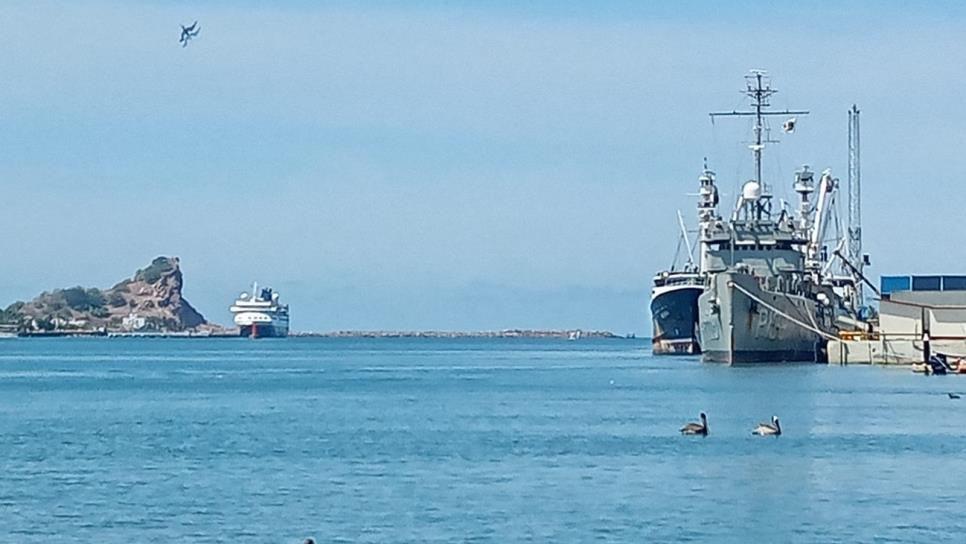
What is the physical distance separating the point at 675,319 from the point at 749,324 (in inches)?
1627

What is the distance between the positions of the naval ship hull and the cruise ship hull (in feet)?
65.7

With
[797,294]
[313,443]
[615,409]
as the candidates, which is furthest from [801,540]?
[797,294]

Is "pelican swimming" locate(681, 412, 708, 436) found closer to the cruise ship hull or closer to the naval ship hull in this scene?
the naval ship hull

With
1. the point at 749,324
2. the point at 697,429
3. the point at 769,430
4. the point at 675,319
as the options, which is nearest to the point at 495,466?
the point at 697,429

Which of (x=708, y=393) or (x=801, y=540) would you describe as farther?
(x=708, y=393)

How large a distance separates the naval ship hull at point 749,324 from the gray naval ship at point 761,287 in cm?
5

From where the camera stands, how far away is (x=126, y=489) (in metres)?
43.2

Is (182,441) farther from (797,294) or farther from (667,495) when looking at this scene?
(797,294)

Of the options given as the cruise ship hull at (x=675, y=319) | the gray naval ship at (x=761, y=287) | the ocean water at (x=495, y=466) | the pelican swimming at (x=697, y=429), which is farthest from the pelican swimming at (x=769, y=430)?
the cruise ship hull at (x=675, y=319)

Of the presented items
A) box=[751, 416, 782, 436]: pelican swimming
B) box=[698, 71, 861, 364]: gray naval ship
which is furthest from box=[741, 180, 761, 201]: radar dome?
box=[751, 416, 782, 436]: pelican swimming

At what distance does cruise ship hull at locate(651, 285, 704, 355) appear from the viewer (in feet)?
438

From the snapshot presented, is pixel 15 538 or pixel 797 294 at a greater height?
pixel 797 294

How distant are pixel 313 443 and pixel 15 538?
21.5 metres

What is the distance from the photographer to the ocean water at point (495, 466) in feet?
118
